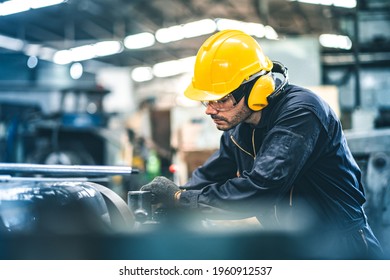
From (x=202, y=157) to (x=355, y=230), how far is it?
283 centimetres

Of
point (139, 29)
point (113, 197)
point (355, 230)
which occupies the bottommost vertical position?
point (355, 230)

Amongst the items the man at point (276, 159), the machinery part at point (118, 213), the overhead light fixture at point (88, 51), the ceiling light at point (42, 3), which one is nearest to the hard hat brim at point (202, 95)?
the man at point (276, 159)

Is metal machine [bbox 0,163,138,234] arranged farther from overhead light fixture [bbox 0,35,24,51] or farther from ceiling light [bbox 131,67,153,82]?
ceiling light [bbox 131,67,153,82]

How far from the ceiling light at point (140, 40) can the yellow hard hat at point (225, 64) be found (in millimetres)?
10632

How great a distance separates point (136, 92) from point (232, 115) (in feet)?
36.7

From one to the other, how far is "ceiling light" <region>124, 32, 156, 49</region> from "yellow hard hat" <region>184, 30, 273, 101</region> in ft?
34.9

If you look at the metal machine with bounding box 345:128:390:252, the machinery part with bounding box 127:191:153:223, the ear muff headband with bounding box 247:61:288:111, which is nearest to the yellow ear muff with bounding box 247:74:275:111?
the ear muff headband with bounding box 247:61:288:111

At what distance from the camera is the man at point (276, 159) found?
150cm

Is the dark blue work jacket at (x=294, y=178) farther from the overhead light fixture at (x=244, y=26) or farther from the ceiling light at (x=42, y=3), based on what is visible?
the overhead light fixture at (x=244, y=26)

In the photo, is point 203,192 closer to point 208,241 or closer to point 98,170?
point 208,241

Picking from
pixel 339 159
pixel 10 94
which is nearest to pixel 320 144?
pixel 339 159

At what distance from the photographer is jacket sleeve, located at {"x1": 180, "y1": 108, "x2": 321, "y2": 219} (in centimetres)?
147

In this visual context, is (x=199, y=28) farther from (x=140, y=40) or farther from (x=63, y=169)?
(x=63, y=169)

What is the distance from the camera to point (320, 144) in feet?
5.21
